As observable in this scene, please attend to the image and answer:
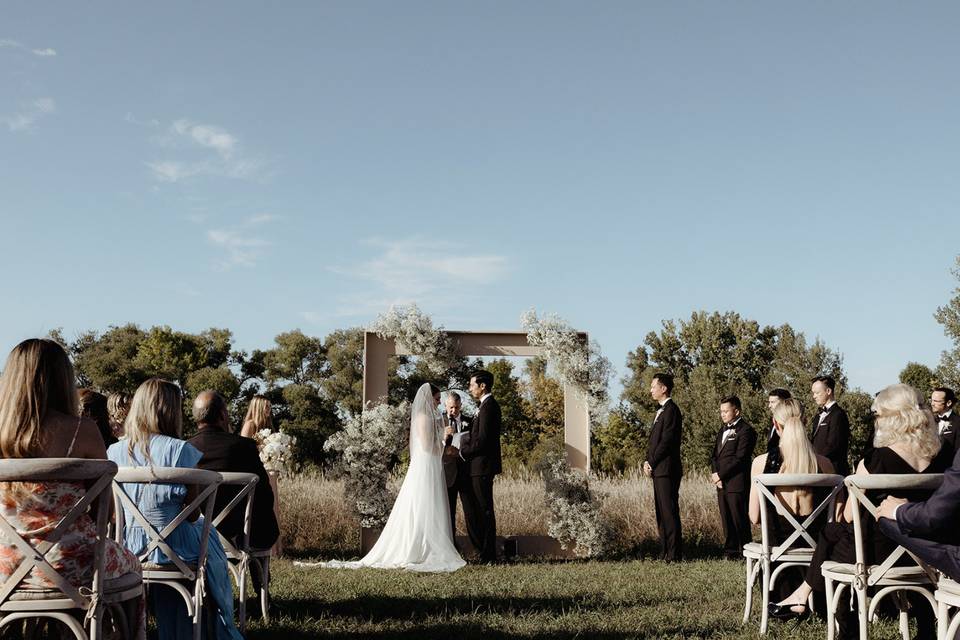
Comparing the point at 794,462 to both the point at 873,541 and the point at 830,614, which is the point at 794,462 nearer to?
the point at 873,541

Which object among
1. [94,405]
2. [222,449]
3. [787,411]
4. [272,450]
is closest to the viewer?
[222,449]

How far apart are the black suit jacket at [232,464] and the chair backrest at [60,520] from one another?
84.9 inches

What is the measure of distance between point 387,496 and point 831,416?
5387 mm

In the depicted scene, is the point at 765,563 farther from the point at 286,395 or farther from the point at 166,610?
the point at 286,395

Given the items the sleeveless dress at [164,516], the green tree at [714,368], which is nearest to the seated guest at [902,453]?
the sleeveless dress at [164,516]

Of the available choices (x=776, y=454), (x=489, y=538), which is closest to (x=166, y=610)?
(x=776, y=454)

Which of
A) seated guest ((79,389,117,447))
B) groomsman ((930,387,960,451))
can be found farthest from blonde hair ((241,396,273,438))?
groomsman ((930,387,960,451))

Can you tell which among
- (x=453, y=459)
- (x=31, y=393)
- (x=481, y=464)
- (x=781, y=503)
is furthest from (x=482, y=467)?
(x=31, y=393)

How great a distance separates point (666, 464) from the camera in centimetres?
1002

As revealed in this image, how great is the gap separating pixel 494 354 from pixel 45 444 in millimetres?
8097

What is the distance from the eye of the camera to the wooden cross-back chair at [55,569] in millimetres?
3045

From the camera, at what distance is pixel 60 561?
129 inches

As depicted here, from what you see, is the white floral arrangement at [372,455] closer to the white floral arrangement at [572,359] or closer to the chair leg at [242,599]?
the white floral arrangement at [572,359]

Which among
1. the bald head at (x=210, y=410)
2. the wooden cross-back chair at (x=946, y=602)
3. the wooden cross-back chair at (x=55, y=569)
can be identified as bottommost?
the wooden cross-back chair at (x=946, y=602)
